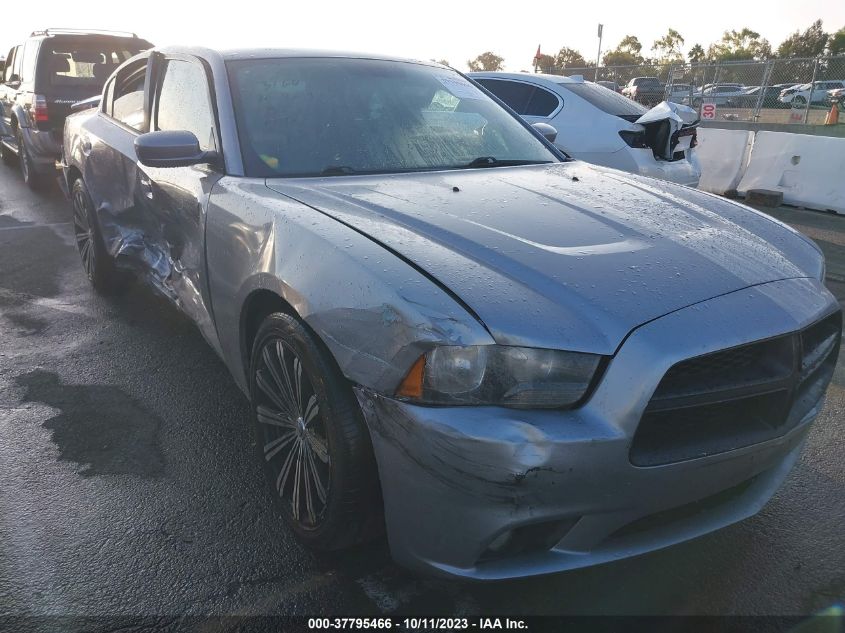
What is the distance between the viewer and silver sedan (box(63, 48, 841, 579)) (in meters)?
1.83

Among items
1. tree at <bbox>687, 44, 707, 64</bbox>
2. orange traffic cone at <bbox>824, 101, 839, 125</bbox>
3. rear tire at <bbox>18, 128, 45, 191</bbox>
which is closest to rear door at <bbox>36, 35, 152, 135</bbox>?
rear tire at <bbox>18, 128, 45, 191</bbox>

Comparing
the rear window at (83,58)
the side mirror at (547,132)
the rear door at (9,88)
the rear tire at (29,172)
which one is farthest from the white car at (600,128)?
the rear door at (9,88)

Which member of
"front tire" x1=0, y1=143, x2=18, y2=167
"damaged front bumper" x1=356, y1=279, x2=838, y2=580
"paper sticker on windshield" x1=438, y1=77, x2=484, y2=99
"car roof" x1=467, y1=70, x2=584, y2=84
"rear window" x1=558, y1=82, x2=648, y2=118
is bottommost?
"front tire" x1=0, y1=143, x2=18, y2=167

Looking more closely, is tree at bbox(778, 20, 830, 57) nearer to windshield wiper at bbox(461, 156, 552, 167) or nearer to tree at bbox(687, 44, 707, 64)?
tree at bbox(687, 44, 707, 64)

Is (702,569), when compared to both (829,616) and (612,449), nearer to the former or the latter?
(829,616)

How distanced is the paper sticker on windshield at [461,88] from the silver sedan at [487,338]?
0.73 metres

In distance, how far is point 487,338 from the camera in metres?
1.83

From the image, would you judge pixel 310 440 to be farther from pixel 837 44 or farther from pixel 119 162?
pixel 837 44

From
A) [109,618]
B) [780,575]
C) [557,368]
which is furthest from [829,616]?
[109,618]

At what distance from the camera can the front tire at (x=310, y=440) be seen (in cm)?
208

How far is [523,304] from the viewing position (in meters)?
1.92

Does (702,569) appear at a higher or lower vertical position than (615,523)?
lower

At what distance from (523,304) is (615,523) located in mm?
618

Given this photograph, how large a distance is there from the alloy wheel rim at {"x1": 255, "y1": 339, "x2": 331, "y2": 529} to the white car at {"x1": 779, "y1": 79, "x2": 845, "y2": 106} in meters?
18.3
